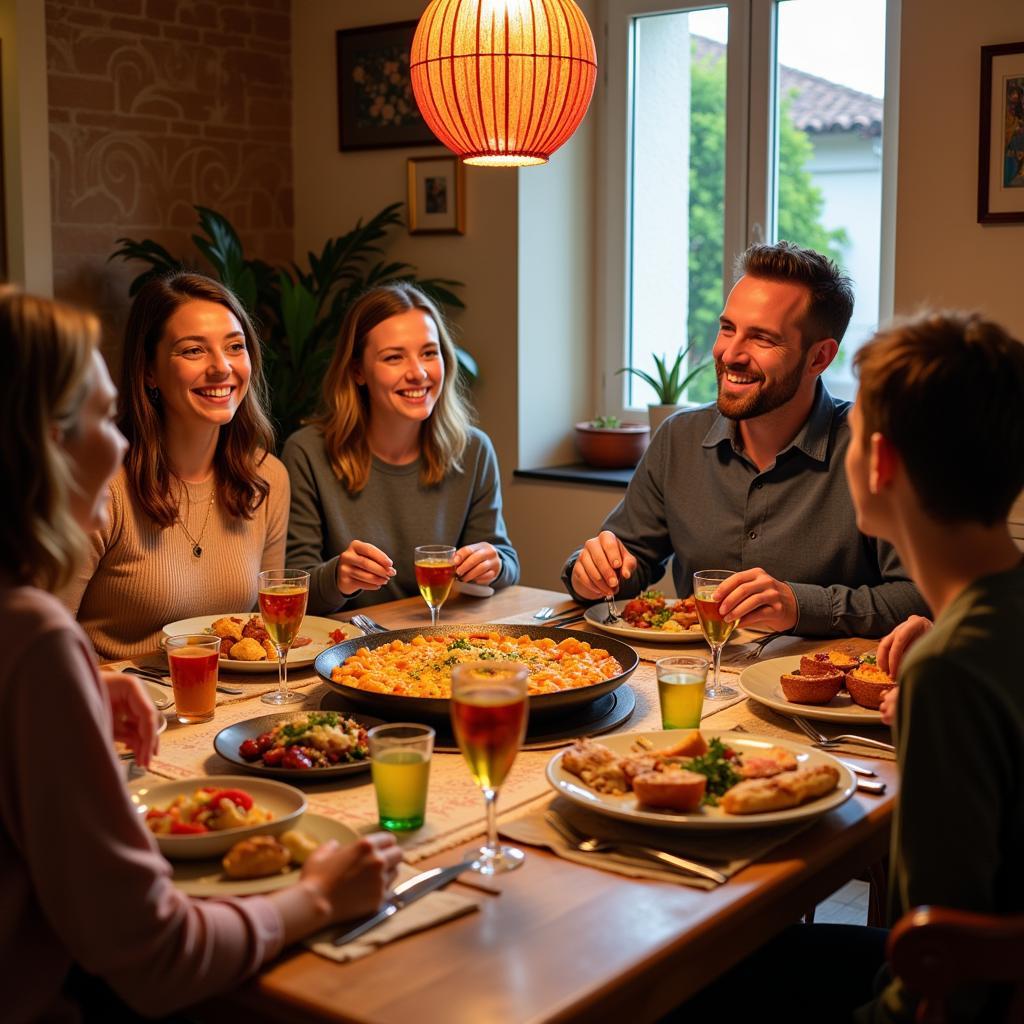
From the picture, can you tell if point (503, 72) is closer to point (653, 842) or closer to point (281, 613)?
point (281, 613)

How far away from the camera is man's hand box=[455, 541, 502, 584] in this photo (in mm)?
2613

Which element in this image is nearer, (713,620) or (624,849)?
(624,849)

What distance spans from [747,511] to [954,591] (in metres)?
1.36

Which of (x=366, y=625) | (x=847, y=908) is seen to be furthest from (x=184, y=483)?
(x=847, y=908)

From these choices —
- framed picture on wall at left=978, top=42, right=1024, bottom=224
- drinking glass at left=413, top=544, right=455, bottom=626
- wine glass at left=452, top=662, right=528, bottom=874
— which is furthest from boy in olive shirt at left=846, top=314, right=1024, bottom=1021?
framed picture on wall at left=978, top=42, right=1024, bottom=224

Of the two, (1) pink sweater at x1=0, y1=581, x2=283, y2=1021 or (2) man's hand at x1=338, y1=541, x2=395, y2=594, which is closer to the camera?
(1) pink sweater at x1=0, y1=581, x2=283, y2=1021

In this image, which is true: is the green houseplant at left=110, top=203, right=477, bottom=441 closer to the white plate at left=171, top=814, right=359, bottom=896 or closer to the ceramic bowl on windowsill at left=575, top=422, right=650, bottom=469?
the ceramic bowl on windowsill at left=575, top=422, right=650, bottom=469

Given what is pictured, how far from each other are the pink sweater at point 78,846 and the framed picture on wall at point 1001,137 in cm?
313

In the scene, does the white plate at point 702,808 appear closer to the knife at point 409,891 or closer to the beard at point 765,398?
the knife at point 409,891

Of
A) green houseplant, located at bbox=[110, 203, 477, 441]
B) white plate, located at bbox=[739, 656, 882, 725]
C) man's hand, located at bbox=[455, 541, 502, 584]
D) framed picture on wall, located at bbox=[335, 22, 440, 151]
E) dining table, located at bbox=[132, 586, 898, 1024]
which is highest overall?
framed picture on wall, located at bbox=[335, 22, 440, 151]

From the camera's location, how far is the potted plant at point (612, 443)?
459 cm

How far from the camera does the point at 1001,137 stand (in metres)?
3.57

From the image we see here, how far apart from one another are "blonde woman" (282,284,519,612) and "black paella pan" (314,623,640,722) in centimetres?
77

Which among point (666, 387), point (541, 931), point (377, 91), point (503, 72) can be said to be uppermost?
point (377, 91)
